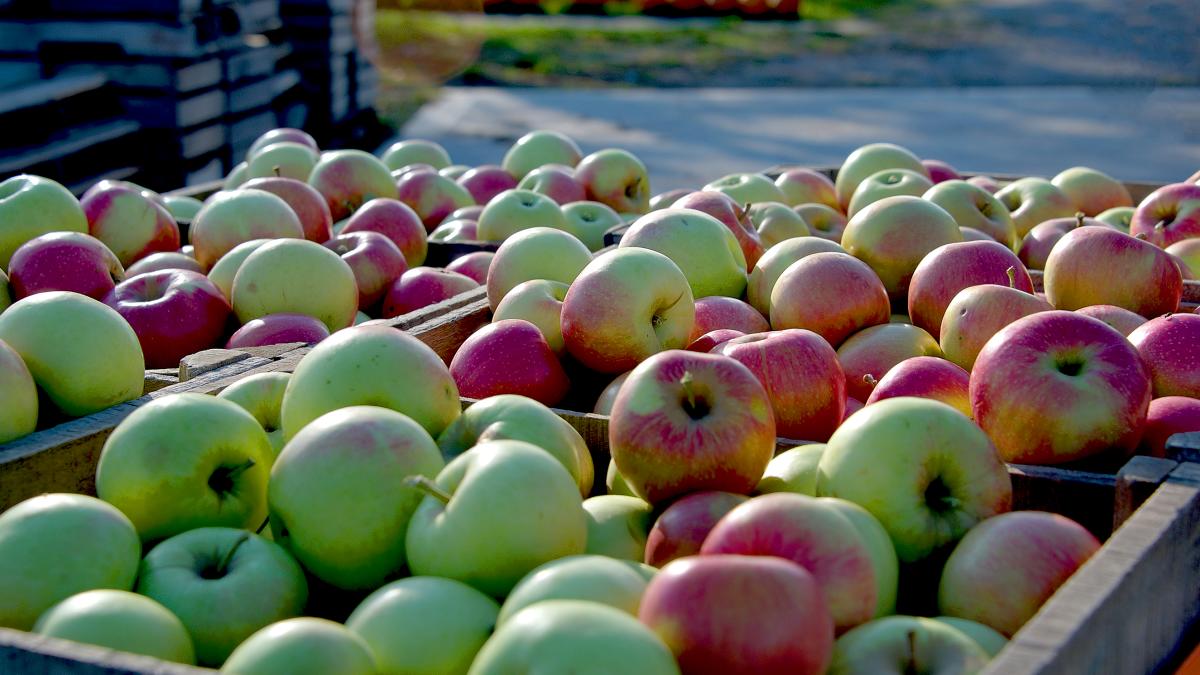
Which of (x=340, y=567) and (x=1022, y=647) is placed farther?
(x=340, y=567)

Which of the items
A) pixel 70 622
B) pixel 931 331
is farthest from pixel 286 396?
pixel 931 331

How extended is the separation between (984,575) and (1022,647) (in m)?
0.33

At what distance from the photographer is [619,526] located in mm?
1671

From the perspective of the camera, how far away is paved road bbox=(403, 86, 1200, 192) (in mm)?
8383

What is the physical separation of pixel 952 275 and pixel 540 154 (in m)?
2.22

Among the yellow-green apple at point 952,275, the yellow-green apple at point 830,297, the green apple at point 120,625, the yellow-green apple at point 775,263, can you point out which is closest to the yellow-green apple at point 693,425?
the green apple at point 120,625

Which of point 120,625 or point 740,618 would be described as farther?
point 120,625

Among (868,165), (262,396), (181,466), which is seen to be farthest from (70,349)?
(868,165)

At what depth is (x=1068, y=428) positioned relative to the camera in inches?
70.8

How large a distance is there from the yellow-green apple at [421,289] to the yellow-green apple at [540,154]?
1.37 m

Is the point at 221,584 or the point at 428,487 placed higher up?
the point at 428,487

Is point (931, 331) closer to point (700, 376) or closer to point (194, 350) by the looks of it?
point (700, 376)

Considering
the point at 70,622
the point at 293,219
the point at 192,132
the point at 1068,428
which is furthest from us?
the point at 192,132

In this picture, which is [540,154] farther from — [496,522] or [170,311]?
[496,522]
